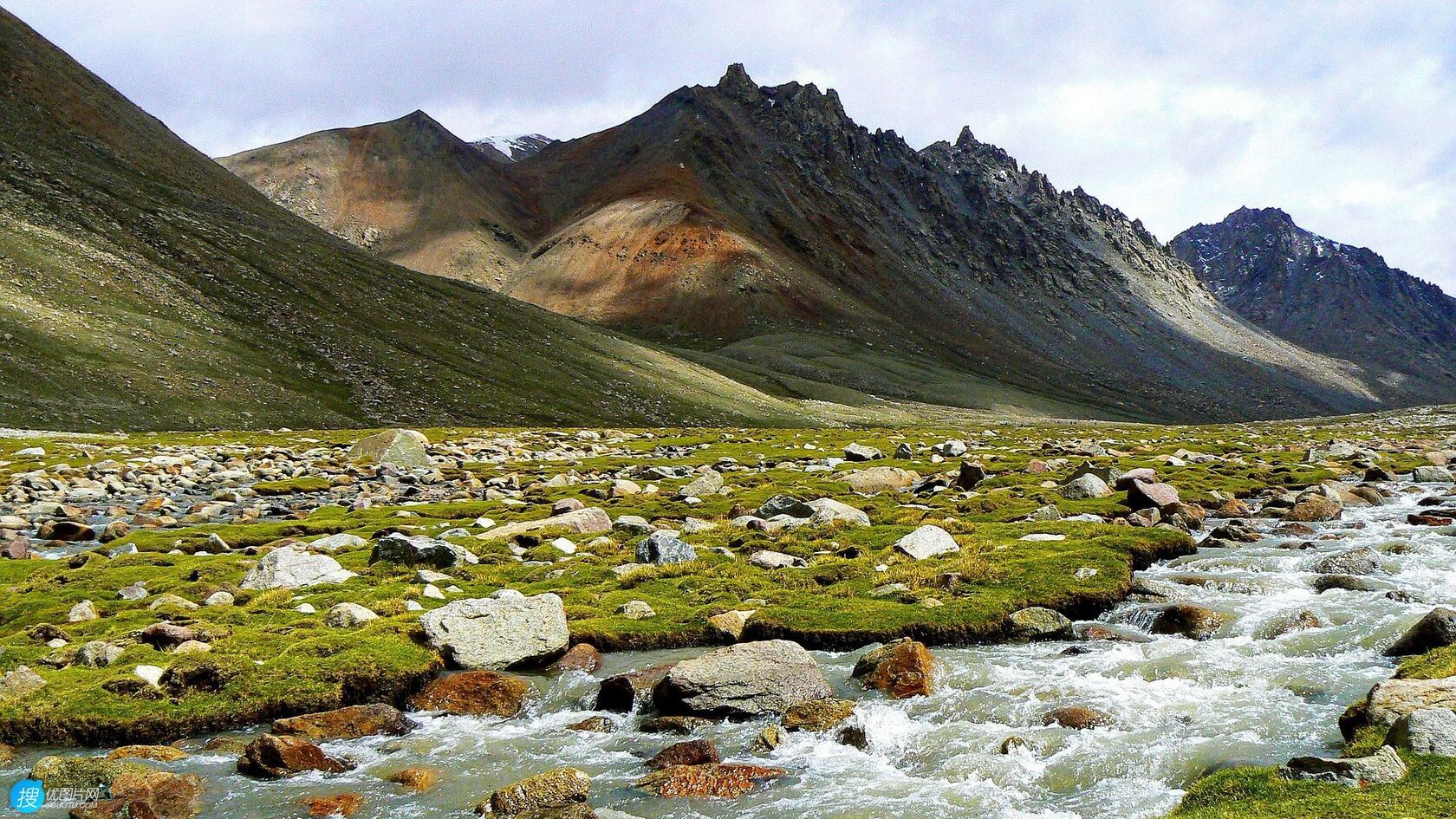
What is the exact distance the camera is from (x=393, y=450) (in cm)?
5266

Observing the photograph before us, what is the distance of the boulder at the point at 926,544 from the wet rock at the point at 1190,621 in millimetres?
6226

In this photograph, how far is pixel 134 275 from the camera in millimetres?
105750

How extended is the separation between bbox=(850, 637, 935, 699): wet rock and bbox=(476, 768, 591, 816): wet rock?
5.62 m

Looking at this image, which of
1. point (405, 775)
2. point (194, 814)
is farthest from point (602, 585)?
point (194, 814)

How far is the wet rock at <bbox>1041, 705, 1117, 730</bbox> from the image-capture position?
13.0 meters

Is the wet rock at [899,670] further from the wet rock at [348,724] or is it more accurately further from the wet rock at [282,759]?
the wet rock at [282,759]

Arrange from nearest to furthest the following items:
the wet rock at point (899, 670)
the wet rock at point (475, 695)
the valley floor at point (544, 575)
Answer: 1. the valley floor at point (544, 575)
2. the wet rock at point (899, 670)
3. the wet rock at point (475, 695)

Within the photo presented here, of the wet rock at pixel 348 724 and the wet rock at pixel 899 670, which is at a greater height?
the wet rock at pixel 899 670

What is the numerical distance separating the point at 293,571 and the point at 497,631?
308 inches

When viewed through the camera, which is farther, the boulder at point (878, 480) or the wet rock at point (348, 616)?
the boulder at point (878, 480)

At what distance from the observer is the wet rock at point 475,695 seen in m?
14.6

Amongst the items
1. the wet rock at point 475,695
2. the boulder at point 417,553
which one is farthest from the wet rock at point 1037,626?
the boulder at point 417,553

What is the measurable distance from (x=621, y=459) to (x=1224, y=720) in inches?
1871

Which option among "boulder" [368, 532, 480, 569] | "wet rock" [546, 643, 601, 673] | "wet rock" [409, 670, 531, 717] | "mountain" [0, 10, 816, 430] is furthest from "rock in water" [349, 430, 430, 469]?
"mountain" [0, 10, 816, 430]
